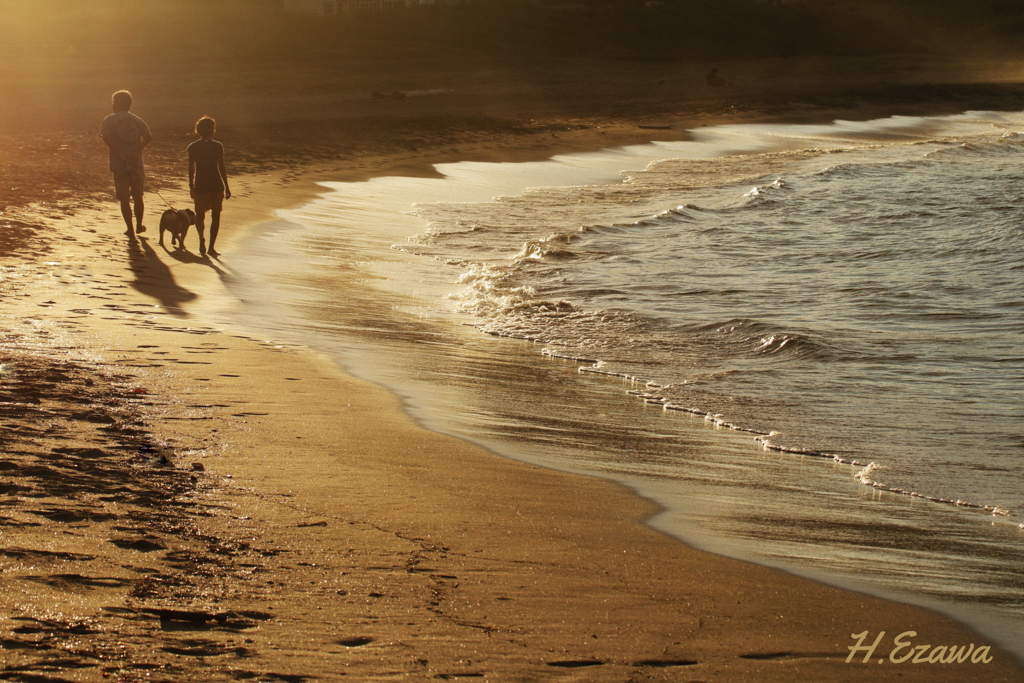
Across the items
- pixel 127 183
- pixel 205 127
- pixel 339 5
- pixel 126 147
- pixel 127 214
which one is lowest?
pixel 127 214

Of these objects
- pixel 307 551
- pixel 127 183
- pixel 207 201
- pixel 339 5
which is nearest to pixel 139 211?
pixel 127 183

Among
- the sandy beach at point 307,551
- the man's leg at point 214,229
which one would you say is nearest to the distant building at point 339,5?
the man's leg at point 214,229

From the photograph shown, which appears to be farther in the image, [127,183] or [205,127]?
[127,183]

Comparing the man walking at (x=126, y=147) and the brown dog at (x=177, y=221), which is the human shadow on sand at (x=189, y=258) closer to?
the brown dog at (x=177, y=221)

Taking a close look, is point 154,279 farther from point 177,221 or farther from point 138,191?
point 138,191

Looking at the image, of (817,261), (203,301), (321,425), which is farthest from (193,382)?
(817,261)

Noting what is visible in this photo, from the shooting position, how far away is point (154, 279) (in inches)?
344

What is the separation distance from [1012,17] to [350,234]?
7037 cm

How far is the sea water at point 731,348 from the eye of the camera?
4.45 metres

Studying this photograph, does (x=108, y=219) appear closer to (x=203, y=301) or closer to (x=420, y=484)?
(x=203, y=301)

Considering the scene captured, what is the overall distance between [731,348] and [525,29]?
157 feet

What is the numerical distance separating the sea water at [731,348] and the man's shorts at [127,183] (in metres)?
1.30

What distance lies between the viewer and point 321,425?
5066 mm

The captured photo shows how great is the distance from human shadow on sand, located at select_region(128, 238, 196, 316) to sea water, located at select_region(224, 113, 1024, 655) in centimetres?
55
